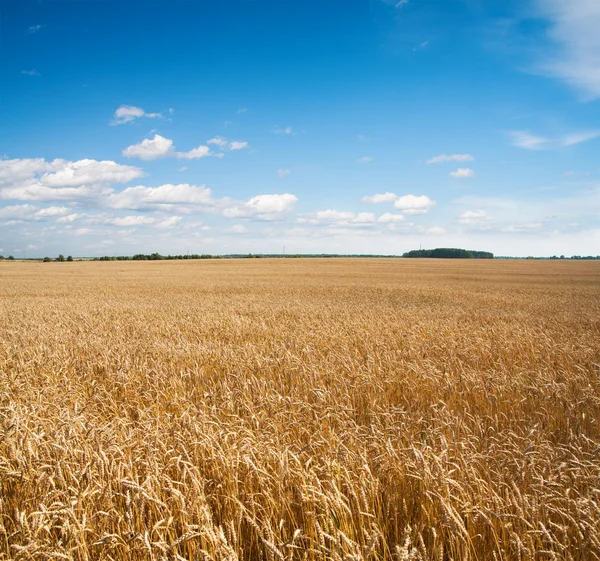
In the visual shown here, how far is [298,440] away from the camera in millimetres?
3957

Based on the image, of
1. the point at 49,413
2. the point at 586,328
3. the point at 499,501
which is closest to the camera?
the point at 499,501

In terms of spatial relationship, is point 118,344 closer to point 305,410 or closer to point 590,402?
point 305,410

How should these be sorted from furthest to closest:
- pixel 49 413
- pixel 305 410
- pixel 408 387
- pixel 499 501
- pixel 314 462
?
pixel 408 387, pixel 305 410, pixel 49 413, pixel 314 462, pixel 499 501

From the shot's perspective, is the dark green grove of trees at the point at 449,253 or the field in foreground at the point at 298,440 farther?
the dark green grove of trees at the point at 449,253

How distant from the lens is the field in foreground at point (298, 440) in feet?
8.23

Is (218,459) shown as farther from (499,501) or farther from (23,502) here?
(499,501)

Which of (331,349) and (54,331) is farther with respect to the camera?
(54,331)

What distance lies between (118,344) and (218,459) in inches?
249

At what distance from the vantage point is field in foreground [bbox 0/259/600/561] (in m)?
2.51

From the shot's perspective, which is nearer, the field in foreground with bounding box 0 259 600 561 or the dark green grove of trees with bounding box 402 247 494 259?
the field in foreground with bounding box 0 259 600 561

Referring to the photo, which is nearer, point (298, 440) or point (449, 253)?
point (298, 440)

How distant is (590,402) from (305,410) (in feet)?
14.0

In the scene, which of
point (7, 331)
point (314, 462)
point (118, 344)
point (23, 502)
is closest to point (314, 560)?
point (314, 462)

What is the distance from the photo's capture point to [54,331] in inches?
401
